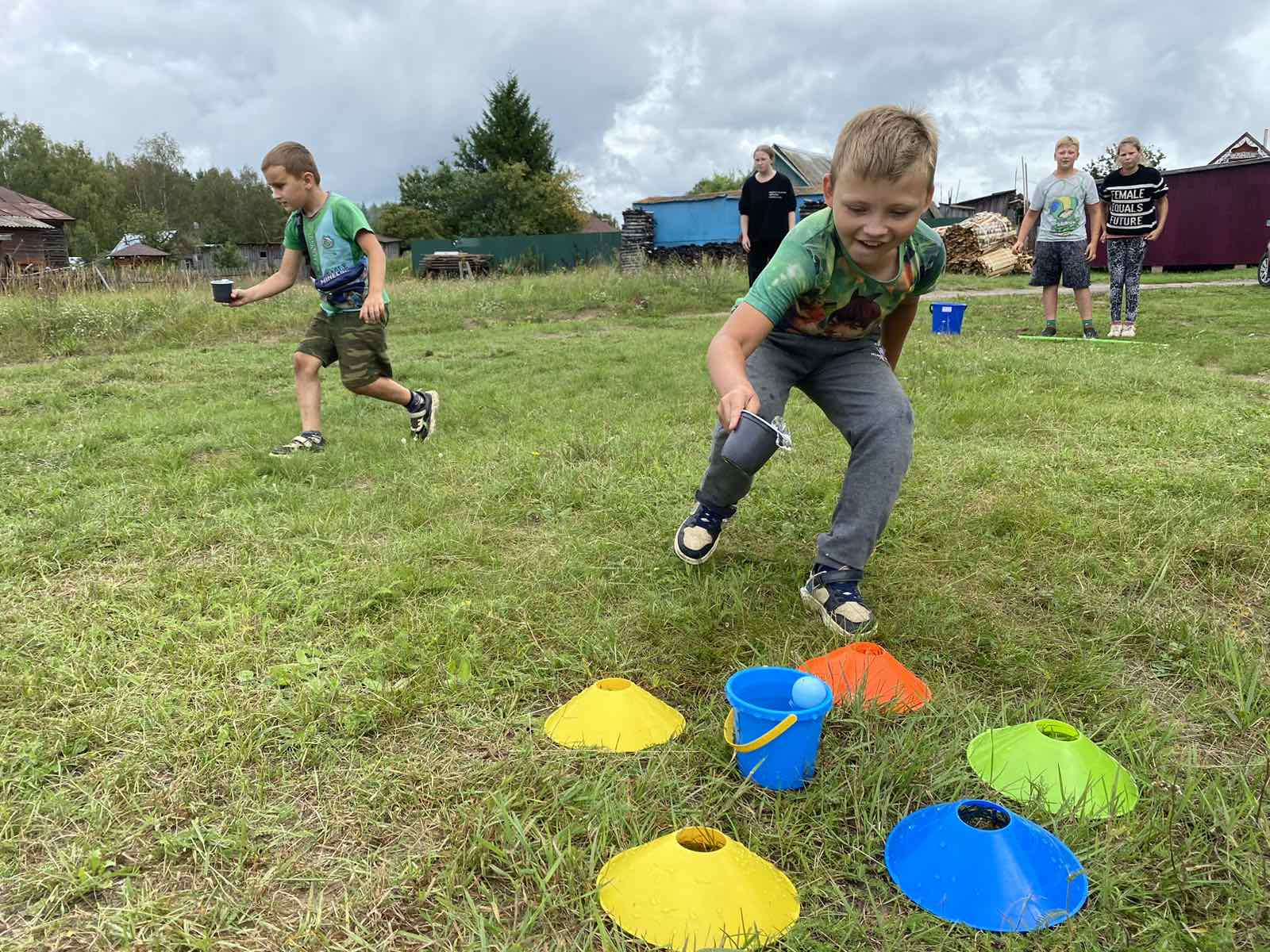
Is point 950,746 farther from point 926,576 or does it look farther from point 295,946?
point 295,946

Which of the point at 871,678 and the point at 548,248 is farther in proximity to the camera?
the point at 548,248

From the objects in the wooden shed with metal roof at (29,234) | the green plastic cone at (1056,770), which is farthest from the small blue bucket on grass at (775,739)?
the wooden shed with metal roof at (29,234)

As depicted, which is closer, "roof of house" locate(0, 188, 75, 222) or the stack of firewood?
the stack of firewood

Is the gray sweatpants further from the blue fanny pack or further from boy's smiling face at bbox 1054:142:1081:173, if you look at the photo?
boy's smiling face at bbox 1054:142:1081:173

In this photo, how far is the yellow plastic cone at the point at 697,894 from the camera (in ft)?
4.37

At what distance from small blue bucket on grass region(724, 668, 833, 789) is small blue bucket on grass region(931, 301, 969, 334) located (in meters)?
7.77

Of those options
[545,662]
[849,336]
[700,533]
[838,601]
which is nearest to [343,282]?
[700,533]

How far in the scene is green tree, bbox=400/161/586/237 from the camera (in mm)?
46656

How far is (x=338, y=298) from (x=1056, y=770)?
433cm

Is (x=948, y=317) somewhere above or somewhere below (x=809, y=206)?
below

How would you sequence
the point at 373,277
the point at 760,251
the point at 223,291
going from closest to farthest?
the point at 373,277, the point at 223,291, the point at 760,251

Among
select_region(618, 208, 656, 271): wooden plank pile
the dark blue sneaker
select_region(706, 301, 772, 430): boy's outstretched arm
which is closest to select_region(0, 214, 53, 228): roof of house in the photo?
select_region(618, 208, 656, 271): wooden plank pile

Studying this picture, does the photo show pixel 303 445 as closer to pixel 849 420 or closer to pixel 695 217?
pixel 849 420

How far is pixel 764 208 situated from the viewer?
28.6 feet
